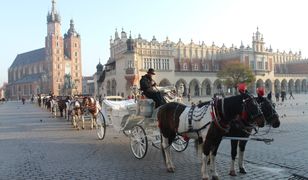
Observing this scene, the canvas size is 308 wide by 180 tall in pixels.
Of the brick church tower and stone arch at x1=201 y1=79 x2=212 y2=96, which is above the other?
the brick church tower

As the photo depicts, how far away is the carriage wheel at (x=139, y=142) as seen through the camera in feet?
26.5

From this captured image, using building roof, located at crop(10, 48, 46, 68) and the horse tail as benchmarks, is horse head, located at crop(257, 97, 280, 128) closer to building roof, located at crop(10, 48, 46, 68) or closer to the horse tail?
the horse tail

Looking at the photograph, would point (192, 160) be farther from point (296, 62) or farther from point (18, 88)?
point (18, 88)

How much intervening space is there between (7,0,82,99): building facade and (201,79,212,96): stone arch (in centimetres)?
4724

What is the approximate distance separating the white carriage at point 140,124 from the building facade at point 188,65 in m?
42.0

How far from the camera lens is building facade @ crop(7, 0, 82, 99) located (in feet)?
372

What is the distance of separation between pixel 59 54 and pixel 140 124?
362ft

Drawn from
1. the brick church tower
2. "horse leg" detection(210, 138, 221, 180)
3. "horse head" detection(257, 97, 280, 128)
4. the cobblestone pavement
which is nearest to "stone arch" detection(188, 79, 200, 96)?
the brick church tower

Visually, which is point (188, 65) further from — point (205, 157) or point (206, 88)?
point (205, 157)

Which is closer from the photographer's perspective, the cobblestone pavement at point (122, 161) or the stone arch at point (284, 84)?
the cobblestone pavement at point (122, 161)

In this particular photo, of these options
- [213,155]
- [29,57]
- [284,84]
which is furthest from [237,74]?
[29,57]

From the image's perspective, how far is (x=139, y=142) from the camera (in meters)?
8.32

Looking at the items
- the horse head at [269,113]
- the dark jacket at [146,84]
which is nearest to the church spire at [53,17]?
the dark jacket at [146,84]

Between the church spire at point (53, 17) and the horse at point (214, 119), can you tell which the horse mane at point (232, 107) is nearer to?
the horse at point (214, 119)
